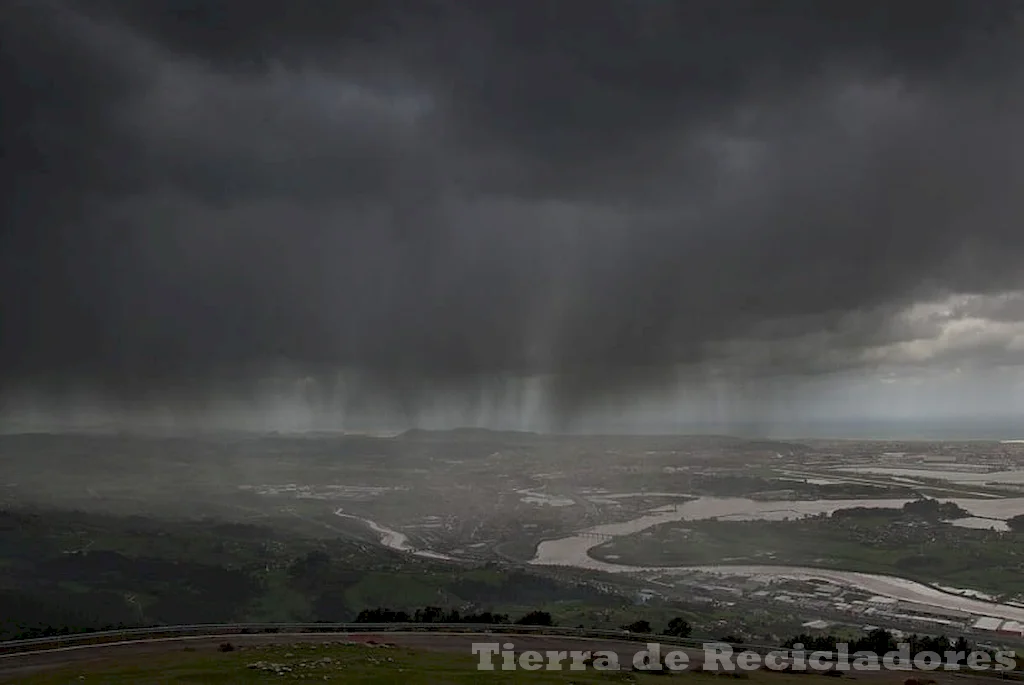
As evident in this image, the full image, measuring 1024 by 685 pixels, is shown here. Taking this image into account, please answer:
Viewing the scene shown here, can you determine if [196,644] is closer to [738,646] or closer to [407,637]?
[407,637]

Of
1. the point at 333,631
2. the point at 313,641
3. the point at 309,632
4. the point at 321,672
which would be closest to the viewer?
the point at 321,672

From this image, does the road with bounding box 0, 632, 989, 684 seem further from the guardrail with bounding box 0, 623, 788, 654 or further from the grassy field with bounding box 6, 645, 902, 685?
the grassy field with bounding box 6, 645, 902, 685

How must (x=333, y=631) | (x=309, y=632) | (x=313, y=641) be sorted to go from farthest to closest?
(x=333, y=631) → (x=309, y=632) → (x=313, y=641)

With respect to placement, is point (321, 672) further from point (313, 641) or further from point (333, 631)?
point (333, 631)

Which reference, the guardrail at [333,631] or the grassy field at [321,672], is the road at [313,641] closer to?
the guardrail at [333,631]

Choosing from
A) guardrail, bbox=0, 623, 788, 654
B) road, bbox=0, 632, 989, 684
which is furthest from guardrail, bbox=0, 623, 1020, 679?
road, bbox=0, 632, 989, 684

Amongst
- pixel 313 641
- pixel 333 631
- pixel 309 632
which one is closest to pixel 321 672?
pixel 313 641

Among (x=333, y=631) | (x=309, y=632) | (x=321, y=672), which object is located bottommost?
(x=333, y=631)

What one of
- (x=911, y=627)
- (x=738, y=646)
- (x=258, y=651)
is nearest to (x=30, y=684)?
(x=258, y=651)

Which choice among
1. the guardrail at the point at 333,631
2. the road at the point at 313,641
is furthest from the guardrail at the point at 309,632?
the road at the point at 313,641

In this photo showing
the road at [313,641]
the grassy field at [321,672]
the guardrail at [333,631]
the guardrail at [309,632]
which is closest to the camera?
the grassy field at [321,672]
